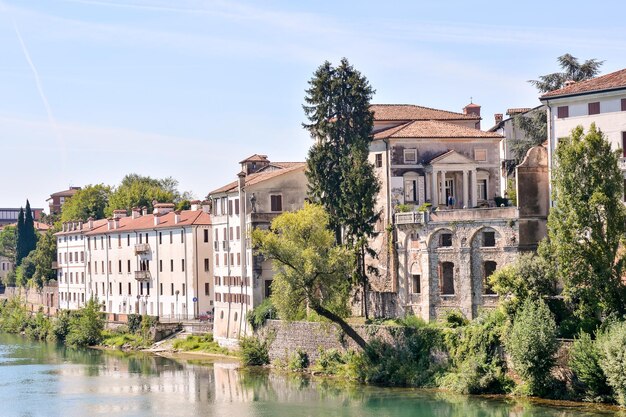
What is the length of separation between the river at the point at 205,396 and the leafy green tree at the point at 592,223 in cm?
554

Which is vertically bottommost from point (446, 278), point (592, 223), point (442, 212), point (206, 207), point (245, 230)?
point (446, 278)

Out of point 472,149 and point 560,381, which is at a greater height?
point 472,149

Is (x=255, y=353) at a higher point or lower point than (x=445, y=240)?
lower

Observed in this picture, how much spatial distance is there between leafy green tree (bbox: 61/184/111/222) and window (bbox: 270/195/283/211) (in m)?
60.0

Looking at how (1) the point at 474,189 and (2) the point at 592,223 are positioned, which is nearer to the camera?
(2) the point at 592,223

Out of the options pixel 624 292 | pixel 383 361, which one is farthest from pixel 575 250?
pixel 383 361

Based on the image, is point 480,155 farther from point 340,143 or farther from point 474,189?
point 340,143

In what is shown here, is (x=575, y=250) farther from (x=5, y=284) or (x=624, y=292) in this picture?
(x=5, y=284)

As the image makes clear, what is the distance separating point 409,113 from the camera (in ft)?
233

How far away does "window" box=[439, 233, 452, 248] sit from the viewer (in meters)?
59.7

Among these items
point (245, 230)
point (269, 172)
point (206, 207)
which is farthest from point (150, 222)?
point (245, 230)

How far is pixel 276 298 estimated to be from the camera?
2351 inches

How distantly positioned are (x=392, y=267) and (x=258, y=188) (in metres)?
13.3

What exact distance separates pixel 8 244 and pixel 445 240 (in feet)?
343
